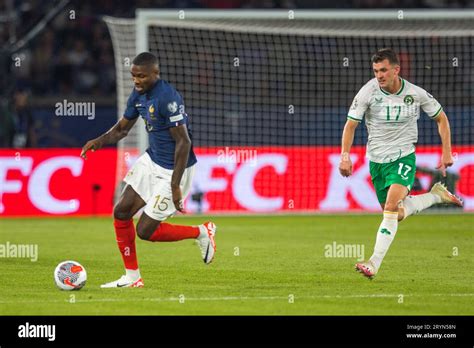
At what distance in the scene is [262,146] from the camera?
21484 millimetres

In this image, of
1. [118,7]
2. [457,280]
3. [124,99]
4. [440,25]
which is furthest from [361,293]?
[118,7]

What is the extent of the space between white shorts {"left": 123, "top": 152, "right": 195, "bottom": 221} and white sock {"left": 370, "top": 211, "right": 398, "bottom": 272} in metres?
1.91

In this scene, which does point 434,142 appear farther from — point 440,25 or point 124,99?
point 124,99

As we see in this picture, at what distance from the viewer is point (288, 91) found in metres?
22.9

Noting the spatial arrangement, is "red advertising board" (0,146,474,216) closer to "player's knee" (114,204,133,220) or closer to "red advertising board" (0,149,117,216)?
"red advertising board" (0,149,117,216)

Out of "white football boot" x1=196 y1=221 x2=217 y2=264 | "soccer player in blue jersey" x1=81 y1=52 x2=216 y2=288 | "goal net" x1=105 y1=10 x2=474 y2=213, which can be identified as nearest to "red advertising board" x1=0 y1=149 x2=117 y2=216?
"goal net" x1=105 y1=10 x2=474 y2=213

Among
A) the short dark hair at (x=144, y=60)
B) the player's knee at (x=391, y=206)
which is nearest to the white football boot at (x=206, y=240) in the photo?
the player's knee at (x=391, y=206)

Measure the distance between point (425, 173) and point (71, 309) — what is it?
1179 centimetres

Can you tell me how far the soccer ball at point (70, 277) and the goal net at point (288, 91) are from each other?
819 centimetres

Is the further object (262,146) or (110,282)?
(262,146)

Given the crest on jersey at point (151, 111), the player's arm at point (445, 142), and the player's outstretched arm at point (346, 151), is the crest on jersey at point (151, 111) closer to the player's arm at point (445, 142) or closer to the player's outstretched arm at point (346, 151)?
the player's outstretched arm at point (346, 151)

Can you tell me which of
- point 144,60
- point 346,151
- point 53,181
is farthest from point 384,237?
point 53,181

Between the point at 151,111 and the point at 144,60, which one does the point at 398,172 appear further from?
the point at 144,60

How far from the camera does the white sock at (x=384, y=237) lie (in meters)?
10.9
